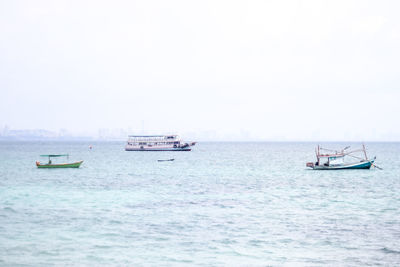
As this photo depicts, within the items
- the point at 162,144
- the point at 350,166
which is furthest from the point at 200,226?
the point at 162,144

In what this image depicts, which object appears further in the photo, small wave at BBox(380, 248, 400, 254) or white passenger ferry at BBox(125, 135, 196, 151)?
white passenger ferry at BBox(125, 135, 196, 151)

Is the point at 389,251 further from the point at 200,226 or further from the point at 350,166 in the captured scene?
the point at 350,166

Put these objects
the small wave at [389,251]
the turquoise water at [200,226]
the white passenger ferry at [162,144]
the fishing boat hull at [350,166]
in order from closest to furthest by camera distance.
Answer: the turquoise water at [200,226], the small wave at [389,251], the fishing boat hull at [350,166], the white passenger ferry at [162,144]

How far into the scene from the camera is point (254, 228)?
24781 mm

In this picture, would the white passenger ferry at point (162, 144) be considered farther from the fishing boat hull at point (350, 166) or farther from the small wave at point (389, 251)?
the small wave at point (389, 251)

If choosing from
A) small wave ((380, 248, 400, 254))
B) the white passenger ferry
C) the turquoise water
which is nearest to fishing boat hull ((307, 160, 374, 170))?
the turquoise water

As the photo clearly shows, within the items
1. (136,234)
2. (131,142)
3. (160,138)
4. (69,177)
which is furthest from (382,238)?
(131,142)

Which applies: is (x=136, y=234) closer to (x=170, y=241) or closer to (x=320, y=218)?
(x=170, y=241)

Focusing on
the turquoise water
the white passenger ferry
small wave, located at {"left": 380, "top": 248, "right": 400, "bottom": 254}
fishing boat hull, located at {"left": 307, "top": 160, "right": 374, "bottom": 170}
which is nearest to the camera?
the turquoise water

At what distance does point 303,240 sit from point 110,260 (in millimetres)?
9379

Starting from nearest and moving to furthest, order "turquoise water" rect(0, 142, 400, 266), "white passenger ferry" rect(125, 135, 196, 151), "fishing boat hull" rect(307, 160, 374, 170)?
1. "turquoise water" rect(0, 142, 400, 266)
2. "fishing boat hull" rect(307, 160, 374, 170)
3. "white passenger ferry" rect(125, 135, 196, 151)

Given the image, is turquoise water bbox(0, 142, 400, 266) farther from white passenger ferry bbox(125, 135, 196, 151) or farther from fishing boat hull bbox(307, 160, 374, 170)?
white passenger ferry bbox(125, 135, 196, 151)

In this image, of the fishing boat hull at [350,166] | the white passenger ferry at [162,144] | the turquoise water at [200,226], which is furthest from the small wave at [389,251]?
the white passenger ferry at [162,144]

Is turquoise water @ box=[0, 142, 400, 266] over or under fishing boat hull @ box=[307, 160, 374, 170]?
under
